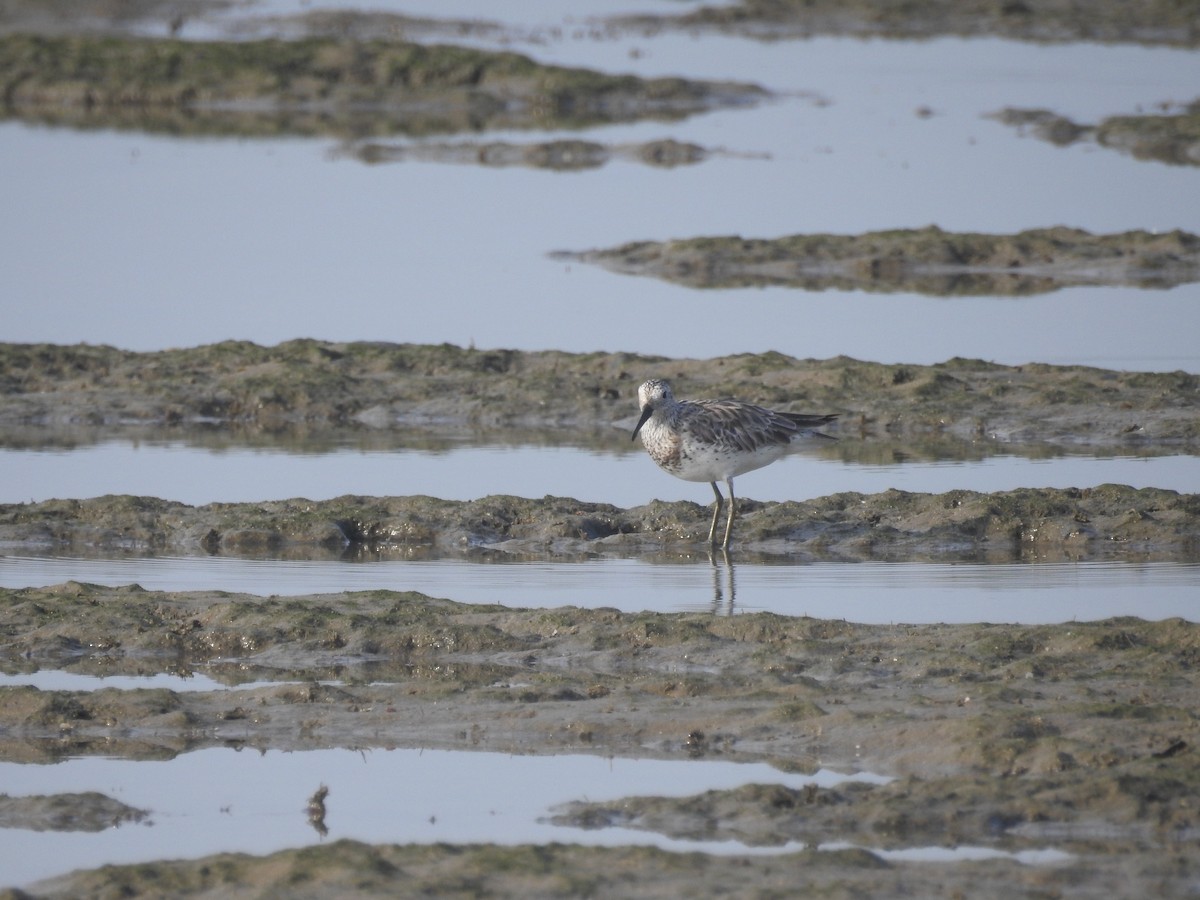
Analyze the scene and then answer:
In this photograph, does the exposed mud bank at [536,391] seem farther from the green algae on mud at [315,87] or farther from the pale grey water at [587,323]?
the green algae on mud at [315,87]

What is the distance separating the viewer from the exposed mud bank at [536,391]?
632 inches

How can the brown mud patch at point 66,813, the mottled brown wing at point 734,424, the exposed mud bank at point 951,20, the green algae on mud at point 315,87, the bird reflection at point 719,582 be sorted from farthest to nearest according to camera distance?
the exposed mud bank at point 951,20 → the green algae on mud at point 315,87 → the mottled brown wing at point 734,424 → the bird reflection at point 719,582 → the brown mud patch at point 66,813

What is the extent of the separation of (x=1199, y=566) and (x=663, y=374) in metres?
6.85

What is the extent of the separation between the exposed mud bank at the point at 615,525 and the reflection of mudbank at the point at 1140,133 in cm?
2068

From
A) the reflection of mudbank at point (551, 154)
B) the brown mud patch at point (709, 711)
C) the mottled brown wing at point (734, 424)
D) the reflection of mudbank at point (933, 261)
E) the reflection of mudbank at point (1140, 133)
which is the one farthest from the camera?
the reflection of mudbank at point (551, 154)

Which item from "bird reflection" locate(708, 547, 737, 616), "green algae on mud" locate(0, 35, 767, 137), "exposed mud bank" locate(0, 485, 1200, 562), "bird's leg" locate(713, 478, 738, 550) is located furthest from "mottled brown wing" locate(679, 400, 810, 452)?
"green algae on mud" locate(0, 35, 767, 137)

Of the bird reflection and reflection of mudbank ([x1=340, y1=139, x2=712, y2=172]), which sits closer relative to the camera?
the bird reflection

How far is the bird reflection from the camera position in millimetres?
10797

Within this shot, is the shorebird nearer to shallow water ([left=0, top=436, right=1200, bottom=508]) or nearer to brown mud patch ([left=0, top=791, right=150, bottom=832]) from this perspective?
shallow water ([left=0, top=436, right=1200, bottom=508])

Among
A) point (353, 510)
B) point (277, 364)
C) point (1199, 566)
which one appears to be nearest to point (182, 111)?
point (277, 364)

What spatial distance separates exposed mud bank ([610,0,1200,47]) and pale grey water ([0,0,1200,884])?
8.29 feet

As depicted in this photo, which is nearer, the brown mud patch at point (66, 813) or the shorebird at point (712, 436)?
the brown mud patch at point (66, 813)

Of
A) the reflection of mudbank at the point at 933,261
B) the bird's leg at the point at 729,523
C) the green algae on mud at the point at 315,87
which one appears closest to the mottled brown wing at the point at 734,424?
the bird's leg at the point at 729,523

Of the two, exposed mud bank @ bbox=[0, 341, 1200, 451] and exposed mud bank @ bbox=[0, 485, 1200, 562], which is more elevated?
exposed mud bank @ bbox=[0, 341, 1200, 451]
